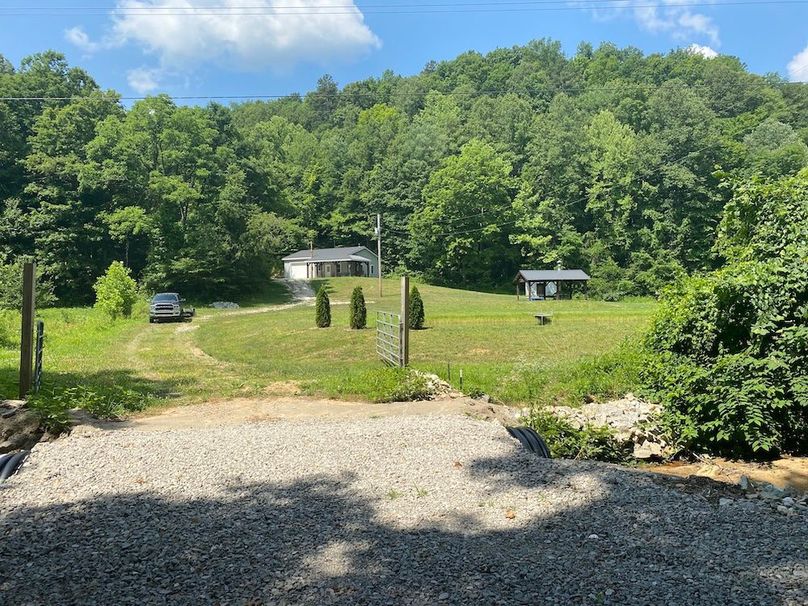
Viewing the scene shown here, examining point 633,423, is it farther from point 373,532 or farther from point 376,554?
point 376,554

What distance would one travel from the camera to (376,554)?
347 cm

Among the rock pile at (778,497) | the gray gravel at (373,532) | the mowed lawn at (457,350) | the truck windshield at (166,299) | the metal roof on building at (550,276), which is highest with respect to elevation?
the metal roof on building at (550,276)

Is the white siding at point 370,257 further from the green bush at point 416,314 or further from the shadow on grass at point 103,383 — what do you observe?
the shadow on grass at point 103,383

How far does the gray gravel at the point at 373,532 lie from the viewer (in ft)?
10.1

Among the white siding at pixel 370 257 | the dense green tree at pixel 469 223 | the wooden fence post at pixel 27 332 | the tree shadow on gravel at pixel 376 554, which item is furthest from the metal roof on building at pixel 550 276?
the tree shadow on gravel at pixel 376 554

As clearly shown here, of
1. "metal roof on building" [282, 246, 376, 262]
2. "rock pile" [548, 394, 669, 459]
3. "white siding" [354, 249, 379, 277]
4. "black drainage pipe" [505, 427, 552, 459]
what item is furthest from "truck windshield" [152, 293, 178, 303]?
"white siding" [354, 249, 379, 277]

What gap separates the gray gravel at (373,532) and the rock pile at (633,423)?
2.06 m

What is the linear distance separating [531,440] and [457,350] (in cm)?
1096

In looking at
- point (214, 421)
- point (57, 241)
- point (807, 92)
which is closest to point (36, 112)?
point (57, 241)

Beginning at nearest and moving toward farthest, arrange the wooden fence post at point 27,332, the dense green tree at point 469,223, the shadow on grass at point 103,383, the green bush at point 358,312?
1. the wooden fence post at point 27,332
2. the shadow on grass at point 103,383
3. the green bush at point 358,312
4. the dense green tree at point 469,223

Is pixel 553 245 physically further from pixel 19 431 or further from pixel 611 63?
pixel 19 431

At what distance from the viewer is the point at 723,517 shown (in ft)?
13.5

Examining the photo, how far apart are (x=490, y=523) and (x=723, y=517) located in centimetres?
161

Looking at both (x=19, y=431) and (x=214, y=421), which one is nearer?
(x=19, y=431)
